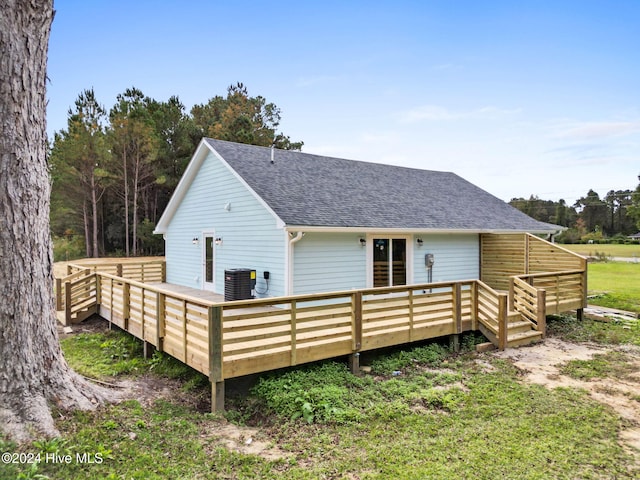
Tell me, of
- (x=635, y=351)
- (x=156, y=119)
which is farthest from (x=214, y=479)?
(x=156, y=119)

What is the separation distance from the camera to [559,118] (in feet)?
65.9

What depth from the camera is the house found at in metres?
8.65

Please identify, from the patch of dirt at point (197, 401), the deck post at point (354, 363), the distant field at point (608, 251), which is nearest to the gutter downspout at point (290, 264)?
the deck post at point (354, 363)

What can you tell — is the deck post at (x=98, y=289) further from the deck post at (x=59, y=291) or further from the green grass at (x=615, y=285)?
the green grass at (x=615, y=285)

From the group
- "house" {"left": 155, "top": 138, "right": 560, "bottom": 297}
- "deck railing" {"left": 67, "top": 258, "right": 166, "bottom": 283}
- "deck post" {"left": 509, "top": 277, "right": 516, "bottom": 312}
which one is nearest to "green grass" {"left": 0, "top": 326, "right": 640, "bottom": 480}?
"deck post" {"left": 509, "top": 277, "right": 516, "bottom": 312}

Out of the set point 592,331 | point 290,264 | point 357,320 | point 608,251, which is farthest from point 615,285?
point 608,251

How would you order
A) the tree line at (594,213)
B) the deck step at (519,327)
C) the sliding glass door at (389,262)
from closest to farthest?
the deck step at (519,327), the sliding glass door at (389,262), the tree line at (594,213)

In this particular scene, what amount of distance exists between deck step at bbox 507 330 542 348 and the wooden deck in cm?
3

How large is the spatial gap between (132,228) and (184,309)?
26.4 m

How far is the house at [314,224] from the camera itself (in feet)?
28.4

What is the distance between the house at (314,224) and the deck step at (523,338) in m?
2.97

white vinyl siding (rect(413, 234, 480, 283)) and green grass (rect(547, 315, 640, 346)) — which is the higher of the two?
white vinyl siding (rect(413, 234, 480, 283))

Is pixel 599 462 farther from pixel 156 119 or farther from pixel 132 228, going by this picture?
pixel 132 228

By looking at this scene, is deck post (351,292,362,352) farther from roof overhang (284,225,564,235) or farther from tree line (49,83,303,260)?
tree line (49,83,303,260)
